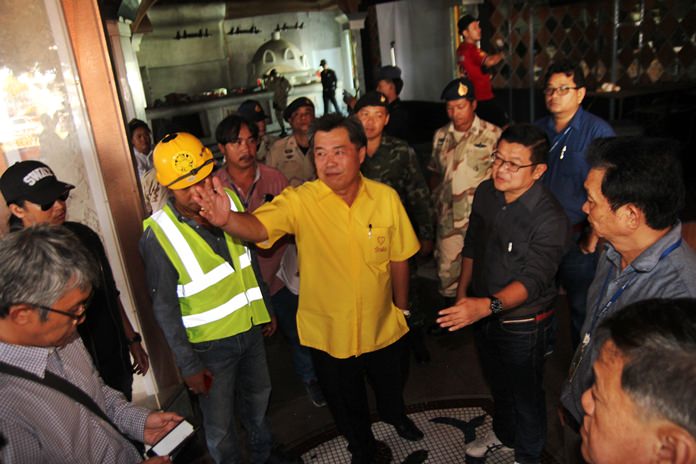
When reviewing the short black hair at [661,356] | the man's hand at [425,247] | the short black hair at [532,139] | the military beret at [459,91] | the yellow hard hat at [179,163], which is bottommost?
the man's hand at [425,247]

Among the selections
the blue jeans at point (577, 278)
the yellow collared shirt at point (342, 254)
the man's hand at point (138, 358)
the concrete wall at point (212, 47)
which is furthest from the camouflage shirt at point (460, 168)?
the concrete wall at point (212, 47)

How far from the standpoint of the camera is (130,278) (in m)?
3.11

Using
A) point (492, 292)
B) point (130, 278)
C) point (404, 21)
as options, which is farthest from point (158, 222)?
point (404, 21)

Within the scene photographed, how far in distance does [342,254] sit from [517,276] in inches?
31.8

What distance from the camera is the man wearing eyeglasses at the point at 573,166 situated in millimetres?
3338

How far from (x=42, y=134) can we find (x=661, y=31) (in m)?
7.92

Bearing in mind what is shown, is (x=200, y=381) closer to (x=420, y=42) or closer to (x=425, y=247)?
(x=425, y=247)

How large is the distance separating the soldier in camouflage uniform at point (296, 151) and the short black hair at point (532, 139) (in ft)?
6.69

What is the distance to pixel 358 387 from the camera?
2750 millimetres

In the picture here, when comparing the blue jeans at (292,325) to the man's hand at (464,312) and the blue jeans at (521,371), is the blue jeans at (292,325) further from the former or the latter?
the man's hand at (464,312)

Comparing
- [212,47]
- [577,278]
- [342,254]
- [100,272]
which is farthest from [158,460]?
[212,47]

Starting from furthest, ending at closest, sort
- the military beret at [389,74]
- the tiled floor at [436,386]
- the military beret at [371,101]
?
the military beret at [389,74], the military beret at [371,101], the tiled floor at [436,386]

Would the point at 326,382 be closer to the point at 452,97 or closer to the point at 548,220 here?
the point at 548,220

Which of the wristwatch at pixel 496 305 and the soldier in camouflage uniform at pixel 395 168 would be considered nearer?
the wristwatch at pixel 496 305
